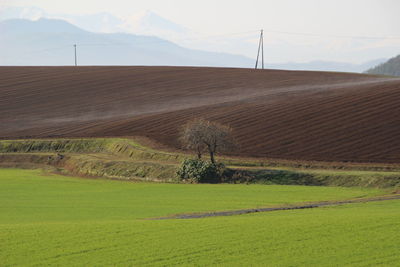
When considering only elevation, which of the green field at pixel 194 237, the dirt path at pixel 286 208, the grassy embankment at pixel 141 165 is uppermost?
the green field at pixel 194 237

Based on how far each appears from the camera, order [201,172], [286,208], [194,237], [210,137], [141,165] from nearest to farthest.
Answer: [194,237] < [286,208] < [201,172] < [210,137] < [141,165]

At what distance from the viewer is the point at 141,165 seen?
165ft

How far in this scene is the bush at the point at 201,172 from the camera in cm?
4622

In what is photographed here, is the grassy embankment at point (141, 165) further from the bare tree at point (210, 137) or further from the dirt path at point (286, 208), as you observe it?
the dirt path at point (286, 208)

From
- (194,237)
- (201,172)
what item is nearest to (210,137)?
(201,172)

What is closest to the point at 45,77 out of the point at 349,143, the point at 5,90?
the point at 5,90

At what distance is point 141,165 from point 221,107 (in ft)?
74.0

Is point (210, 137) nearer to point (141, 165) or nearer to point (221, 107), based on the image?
point (141, 165)

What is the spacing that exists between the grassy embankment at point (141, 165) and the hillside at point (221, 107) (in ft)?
8.26

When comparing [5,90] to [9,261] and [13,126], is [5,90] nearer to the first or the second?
[13,126]

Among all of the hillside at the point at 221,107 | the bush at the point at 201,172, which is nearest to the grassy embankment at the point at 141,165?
the bush at the point at 201,172

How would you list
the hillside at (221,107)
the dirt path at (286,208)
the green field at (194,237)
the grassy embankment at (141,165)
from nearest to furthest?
the green field at (194,237) < the dirt path at (286,208) < the grassy embankment at (141,165) < the hillside at (221,107)

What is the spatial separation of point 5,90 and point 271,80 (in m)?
39.5

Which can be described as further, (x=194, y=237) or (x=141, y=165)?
(x=141, y=165)
